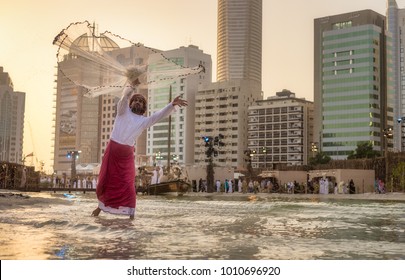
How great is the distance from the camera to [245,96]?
17988 cm

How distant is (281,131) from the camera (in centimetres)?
16988

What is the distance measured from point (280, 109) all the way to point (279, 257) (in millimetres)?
163444

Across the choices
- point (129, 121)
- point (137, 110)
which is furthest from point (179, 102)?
point (129, 121)

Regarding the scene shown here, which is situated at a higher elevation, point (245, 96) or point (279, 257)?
point (245, 96)

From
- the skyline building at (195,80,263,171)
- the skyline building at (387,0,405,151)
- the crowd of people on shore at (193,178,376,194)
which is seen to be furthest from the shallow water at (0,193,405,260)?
the skyline building at (195,80,263,171)

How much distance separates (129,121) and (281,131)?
15793 centimetres

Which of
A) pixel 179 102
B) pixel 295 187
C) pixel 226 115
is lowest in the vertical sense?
pixel 295 187

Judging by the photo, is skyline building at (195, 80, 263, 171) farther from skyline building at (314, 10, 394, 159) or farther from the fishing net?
the fishing net

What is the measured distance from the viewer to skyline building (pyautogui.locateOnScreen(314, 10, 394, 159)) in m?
155

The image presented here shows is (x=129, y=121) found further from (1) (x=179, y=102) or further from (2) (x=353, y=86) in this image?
(2) (x=353, y=86)

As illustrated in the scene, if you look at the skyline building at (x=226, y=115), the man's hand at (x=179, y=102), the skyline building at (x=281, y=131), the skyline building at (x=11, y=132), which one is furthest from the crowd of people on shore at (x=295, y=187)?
the skyline building at (x=226, y=115)

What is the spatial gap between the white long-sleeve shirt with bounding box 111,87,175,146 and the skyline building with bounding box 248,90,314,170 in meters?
150
